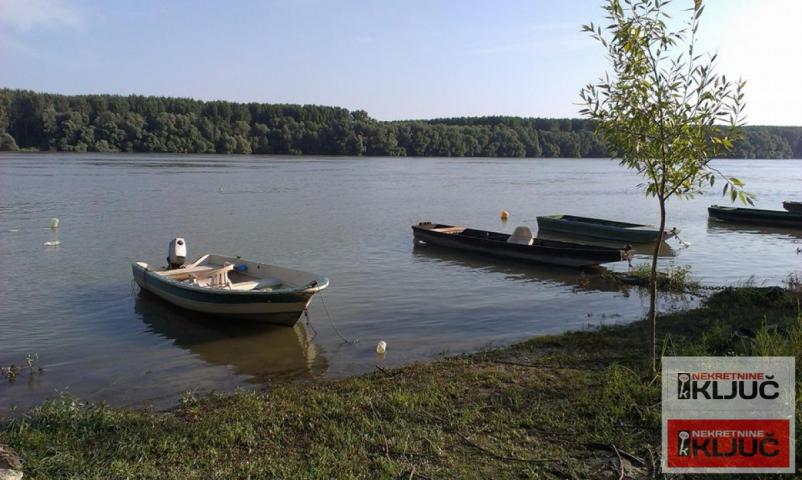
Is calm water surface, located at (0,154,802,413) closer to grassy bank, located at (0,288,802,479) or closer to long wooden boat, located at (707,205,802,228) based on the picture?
long wooden boat, located at (707,205,802,228)

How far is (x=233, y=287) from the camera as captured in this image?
44.8ft

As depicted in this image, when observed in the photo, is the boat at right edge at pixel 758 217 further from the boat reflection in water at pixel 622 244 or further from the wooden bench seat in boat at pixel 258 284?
the wooden bench seat in boat at pixel 258 284

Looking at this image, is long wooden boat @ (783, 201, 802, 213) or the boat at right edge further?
long wooden boat @ (783, 201, 802, 213)

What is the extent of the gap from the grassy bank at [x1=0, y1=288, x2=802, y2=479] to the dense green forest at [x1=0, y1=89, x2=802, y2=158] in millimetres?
80522

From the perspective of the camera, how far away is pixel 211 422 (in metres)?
6.70

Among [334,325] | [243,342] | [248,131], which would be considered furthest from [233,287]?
[248,131]

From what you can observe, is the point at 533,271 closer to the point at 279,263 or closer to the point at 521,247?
the point at 521,247

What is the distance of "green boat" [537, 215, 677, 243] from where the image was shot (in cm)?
2545

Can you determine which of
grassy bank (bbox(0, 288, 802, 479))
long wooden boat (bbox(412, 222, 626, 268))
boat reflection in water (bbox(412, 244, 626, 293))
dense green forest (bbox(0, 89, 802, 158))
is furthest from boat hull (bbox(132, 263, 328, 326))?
dense green forest (bbox(0, 89, 802, 158))

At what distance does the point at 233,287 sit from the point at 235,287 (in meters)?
0.07

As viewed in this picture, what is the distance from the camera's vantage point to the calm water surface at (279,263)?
10539 millimetres

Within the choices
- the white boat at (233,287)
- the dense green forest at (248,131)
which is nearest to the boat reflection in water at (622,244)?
the white boat at (233,287)

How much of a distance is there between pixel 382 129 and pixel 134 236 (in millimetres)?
98941

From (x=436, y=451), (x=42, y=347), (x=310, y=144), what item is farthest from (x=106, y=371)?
(x=310, y=144)
